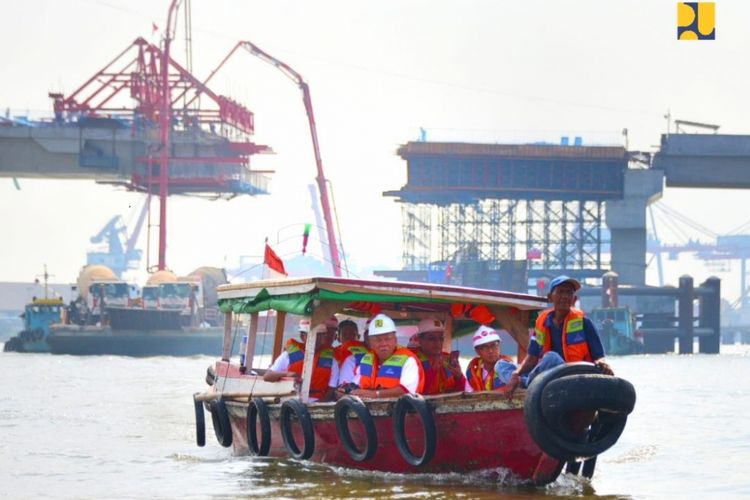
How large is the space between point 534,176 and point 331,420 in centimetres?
8629

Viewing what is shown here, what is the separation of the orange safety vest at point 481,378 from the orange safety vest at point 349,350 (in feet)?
4.37

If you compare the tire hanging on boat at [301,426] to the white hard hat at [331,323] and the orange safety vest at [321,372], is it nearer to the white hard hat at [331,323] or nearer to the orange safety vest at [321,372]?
the orange safety vest at [321,372]

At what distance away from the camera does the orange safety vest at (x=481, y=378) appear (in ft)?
57.3

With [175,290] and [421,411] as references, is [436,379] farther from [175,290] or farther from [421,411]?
[175,290]

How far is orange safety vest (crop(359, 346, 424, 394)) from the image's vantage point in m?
17.0

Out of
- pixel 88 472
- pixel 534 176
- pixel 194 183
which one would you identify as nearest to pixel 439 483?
pixel 88 472

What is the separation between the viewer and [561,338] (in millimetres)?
15875

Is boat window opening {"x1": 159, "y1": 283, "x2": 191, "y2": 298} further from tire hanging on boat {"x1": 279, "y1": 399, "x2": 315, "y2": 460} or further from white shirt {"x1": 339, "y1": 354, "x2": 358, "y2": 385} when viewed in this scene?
white shirt {"x1": 339, "y1": 354, "x2": 358, "y2": 385}

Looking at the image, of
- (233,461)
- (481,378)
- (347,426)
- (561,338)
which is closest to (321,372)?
(347,426)

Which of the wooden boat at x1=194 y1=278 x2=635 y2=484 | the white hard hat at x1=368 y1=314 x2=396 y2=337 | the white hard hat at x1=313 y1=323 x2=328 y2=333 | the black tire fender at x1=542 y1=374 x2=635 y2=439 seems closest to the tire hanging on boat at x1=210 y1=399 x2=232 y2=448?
the wooden boat at x1=194 y1=278 x2=635 y2=484

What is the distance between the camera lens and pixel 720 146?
3565 inches

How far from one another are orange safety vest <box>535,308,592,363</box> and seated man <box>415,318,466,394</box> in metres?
2.03

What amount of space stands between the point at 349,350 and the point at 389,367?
5.17ft

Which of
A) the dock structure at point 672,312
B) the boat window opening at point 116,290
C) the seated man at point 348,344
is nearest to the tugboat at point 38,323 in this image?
the boat window opening at point 116,290
